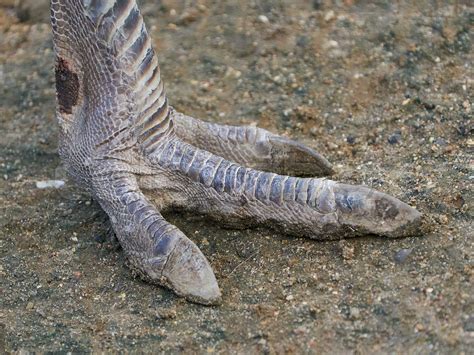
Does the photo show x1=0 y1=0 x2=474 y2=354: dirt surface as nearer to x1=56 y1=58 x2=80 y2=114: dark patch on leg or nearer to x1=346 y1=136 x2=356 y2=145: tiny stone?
x1=346 y1=136 x2=356 y2=145: tiny stone

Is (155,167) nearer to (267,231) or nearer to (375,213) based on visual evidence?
(267,231)

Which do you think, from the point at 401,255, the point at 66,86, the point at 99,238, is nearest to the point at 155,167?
the point at 99,238

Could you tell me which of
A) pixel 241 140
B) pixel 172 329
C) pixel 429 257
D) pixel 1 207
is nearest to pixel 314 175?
pixel 241 140

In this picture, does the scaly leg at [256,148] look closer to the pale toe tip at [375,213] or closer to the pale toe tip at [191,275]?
the pale toe tip at [375,213]

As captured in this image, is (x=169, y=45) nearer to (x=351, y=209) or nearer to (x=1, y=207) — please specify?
(x=1, y=207)

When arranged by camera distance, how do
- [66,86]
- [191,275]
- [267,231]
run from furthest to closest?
1. [66,86]
2. [267,231]
3. [191,275]

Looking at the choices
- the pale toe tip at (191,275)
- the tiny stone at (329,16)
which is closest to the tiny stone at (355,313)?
the pale toe tip at (191,275)
